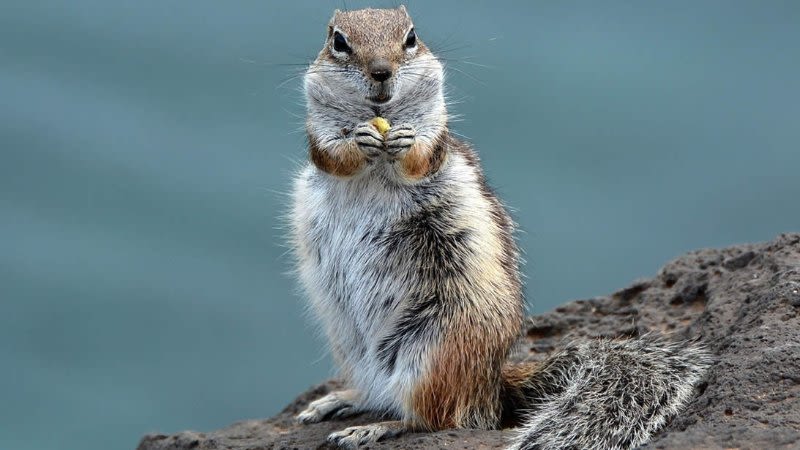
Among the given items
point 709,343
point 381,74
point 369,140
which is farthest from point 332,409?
point 709,343

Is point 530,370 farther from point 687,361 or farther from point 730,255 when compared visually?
point 730,255

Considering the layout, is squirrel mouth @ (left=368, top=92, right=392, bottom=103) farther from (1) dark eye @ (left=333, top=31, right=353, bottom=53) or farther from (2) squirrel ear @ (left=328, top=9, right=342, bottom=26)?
(2) squirrel ear @ (left=328, top=9, right=342, bottom=26)

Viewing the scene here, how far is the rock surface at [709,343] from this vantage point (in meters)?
4.54

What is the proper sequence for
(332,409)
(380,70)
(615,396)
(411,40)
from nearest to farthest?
(615,396) → (380,70) → (411,40) → (332,409)

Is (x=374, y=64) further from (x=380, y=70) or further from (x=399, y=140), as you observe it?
(x=399, y=140)

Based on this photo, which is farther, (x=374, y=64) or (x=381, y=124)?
(x=381, y=124)

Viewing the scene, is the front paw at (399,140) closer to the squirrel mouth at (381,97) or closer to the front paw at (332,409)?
the squirrel mouth at (381,97)

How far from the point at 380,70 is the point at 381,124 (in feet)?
0.95

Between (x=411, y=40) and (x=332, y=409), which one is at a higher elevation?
(x=411, y=40)

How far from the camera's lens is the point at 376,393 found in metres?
5.73

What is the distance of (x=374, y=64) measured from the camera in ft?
17.7

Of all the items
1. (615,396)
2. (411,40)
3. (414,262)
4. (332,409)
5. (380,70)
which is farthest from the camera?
(332,409)

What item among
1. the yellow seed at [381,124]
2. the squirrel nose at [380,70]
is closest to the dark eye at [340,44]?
the squirrel nose at [380,70]

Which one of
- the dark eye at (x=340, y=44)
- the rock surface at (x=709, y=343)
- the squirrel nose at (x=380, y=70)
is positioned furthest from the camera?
the dark eye at (x=340, y=44)
